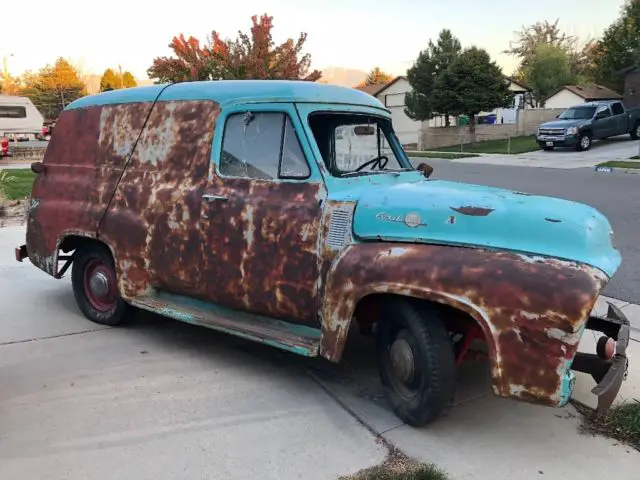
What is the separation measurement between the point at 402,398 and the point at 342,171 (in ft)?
5.25

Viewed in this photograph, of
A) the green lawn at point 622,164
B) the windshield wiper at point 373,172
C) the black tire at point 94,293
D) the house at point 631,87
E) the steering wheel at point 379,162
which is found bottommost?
the black tire at point 94,293

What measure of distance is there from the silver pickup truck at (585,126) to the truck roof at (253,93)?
21.8m

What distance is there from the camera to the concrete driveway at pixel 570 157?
785 inches

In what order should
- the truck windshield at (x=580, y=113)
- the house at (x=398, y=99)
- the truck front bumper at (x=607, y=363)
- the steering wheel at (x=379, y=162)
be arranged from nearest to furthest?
the truck front bumper at (x=607, y=363) < the steering wheel at (x=379, y=162) < the truck windshield at (x=580, y=113) < the house at (x=398, y=99)

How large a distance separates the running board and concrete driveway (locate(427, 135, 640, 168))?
17.2m

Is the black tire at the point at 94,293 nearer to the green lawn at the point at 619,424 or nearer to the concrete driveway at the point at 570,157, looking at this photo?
the green lawn at the point at 619,424

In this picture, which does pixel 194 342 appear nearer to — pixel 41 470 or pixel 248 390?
pixel 248 390

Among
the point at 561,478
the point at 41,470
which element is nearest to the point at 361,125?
the point at 561,478

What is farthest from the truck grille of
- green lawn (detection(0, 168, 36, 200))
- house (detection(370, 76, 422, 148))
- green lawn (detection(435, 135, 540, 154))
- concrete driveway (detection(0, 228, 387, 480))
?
concrete driveway (detection(0, 228, 387, 480))

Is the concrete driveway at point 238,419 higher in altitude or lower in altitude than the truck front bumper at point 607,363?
lower

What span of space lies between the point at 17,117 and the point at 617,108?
26.0 metres

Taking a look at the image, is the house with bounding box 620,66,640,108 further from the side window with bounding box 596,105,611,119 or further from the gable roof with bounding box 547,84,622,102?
the side window with bounding box 596,105,611,119

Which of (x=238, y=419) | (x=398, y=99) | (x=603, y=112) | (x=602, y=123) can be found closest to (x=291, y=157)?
(x=238, y=419)

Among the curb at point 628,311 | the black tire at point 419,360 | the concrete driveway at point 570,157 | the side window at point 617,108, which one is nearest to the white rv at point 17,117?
the concrete driveway at point 570,157
